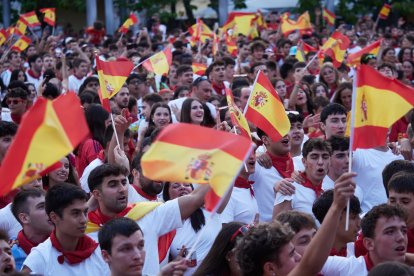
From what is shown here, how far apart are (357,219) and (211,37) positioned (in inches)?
537

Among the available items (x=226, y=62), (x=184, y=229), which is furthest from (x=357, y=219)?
(x=226, y=62)

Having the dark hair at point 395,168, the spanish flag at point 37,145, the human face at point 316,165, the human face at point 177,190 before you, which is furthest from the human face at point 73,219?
the dark hair at point 395,168

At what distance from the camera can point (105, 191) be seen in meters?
6.77

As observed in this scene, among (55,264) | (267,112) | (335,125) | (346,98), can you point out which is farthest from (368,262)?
(346,98)

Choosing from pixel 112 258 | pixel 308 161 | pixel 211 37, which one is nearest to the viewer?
pixel 112 258

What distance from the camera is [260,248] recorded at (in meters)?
5.13

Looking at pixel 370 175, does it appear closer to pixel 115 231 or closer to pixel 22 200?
pixel 22 200

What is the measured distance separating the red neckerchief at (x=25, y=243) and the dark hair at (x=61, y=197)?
0.41 meters

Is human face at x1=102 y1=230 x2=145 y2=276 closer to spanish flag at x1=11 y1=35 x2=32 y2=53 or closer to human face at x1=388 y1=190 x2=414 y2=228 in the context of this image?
human face at x1=388 y1=190 x2=414 y2=228

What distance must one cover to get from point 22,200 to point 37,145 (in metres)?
2.41

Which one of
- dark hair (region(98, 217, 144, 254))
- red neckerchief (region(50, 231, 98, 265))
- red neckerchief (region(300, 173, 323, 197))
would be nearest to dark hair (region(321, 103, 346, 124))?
red neckerchief (region(300, 173, 323, 197))

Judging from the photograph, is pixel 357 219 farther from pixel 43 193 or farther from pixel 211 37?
pixel 211 37

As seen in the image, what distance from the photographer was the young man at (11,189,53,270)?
22.5ft

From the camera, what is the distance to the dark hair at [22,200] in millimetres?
6938
